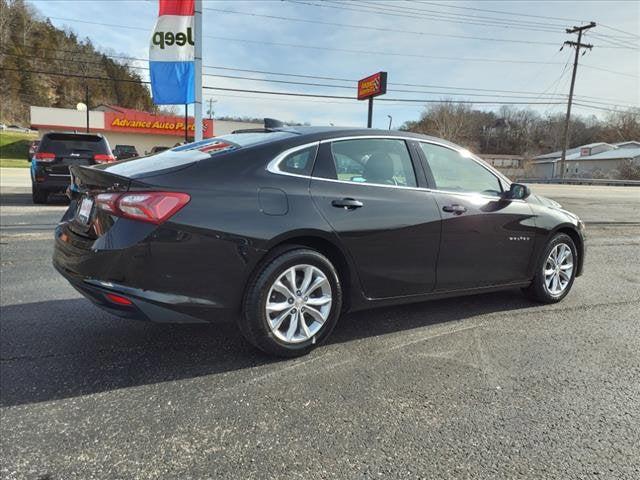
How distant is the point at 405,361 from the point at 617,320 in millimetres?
2332

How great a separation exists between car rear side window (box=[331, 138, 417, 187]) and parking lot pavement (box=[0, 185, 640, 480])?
1.23m

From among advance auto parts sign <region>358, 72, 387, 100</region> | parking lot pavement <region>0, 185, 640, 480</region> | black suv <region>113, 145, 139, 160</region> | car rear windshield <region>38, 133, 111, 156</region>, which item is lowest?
parking lot pavement <region>0, 185, 640, 480</region>

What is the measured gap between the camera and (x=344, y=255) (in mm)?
3256

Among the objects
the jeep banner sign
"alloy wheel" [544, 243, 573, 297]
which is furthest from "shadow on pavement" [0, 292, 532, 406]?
the jeep banner sign

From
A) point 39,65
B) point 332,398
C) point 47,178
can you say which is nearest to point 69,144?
point 47,178

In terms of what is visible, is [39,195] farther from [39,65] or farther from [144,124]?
[39,65]

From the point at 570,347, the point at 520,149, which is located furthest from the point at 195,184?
the point at 520,149

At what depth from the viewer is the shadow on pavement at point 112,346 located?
2.80 m

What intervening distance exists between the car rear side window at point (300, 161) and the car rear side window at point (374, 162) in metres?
0.18

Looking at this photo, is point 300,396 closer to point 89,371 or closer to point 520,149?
point 89,371

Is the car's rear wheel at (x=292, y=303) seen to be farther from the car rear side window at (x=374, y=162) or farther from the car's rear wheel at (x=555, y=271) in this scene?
the car's rear wheel at (x=555, y=271)

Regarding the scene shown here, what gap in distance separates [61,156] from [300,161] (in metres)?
9.24

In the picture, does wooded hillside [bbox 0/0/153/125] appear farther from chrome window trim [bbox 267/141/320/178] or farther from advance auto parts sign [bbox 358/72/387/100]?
chrome window trim [bbox 267/141/320/178]

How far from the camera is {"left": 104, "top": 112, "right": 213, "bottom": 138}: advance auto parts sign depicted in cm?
4800
